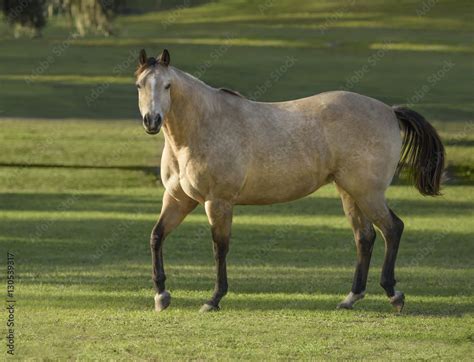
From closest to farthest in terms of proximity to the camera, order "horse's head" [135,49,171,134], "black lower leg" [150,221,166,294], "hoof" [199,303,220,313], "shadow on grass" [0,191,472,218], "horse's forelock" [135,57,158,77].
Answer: "horse's head" [135,49,171,134] < "horse's forelock" [135,57,158,77] < "hoof" [199,303,220,313] < "black lower leg" [150,221,166,294] < "shadow on grass" [0,191,472,218]

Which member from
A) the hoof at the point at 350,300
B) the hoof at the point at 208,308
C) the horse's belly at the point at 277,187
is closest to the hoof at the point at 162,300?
the hoof at the point at 208,308

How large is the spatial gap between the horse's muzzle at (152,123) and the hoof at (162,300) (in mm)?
1542

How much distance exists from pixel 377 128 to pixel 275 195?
105 cm

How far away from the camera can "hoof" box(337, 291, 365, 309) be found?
11.9m

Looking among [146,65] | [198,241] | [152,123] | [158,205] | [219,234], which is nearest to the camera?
[152,123]

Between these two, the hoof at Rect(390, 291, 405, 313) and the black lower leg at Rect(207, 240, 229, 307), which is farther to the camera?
→ the hoof at Rect(390, 291, 405, 313)

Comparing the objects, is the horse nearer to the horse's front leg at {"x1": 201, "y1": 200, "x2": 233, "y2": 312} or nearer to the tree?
the horse's front leg at {"x1": 201, "y1": 200, "x2": 233, "y2": 312}

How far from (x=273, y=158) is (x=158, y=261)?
4.29 ft

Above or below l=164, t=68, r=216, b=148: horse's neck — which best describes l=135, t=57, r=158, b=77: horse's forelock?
above

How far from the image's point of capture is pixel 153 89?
36.2 feet

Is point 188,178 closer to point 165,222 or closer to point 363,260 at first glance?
point 165,222

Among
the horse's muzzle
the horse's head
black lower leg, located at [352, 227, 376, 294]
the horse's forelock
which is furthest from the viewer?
black lower leg, located at [352, 227, 376, 294]

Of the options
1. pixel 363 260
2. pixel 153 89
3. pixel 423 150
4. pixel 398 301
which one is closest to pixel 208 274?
pixel 363 260

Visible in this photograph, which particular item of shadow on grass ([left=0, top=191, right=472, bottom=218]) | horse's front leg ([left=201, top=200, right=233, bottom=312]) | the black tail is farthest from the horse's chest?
shadow on grass ([left=0, top=191, right=472, bottom=218])
